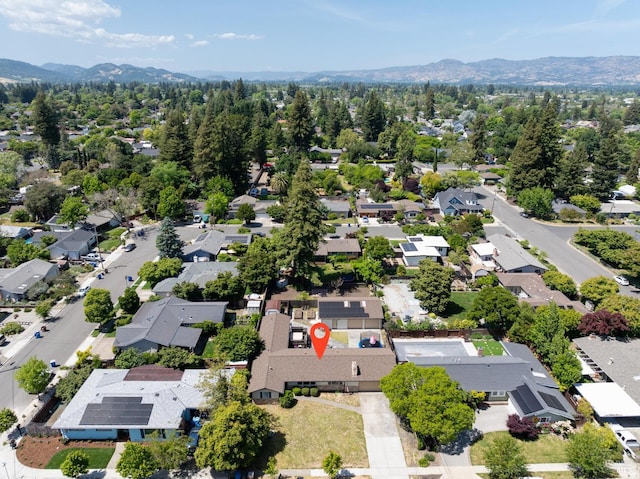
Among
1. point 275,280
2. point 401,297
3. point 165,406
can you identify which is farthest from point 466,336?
point 165,406

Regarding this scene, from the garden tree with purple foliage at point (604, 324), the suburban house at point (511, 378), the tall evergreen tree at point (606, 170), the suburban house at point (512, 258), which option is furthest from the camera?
the tall evergreen tree at point (606, 170)

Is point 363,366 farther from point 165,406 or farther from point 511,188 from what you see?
point 511,188

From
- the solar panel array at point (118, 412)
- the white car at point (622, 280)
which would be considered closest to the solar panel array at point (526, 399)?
the solar panel array at point (118, 412)

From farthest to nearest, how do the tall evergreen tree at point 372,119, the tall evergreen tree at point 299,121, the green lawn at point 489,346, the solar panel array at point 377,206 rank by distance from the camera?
1. the tall evergreen tree at point 372,119
2. the tall evergreen tree at point 299,121
3. the solar panel array at point 377,206
4. the green lawn at point 489,346

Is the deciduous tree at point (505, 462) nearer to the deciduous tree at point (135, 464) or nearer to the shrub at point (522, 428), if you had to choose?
the shrub at point (522, 428)

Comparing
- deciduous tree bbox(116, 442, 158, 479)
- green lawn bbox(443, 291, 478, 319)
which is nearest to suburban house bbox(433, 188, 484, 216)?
green lawn bbox(443, 291, 478, 319)

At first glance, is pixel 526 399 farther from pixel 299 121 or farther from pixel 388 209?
pixel 299 121

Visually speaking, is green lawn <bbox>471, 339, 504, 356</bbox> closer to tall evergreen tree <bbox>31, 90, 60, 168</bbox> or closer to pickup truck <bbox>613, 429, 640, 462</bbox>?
pickup truck <bbox>613, 429, 640, 462</bbox>
